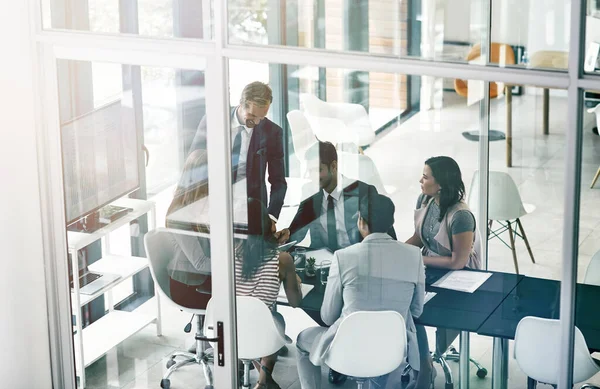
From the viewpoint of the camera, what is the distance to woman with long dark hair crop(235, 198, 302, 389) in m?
3.77

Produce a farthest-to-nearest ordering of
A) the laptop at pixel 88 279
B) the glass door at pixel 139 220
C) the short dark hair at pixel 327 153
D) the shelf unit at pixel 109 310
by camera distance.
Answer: the laptop at pixel 88 279 < the shelf unit at pixel 109 310 < the glass door at pixel 139 220 < the short dark hair at pixel 327 153

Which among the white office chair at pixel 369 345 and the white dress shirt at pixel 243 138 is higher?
the white dress shirt at pixel 243 138

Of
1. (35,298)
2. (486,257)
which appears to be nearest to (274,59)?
(486,257)

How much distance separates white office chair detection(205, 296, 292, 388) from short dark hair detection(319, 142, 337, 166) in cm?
75

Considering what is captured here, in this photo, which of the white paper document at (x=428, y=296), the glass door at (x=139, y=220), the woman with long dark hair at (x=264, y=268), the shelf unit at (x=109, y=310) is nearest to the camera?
the white paper document at (x=428, y=296)

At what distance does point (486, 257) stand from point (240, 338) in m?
1.26

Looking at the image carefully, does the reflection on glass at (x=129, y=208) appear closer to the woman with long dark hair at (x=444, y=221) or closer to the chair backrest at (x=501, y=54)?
the woman with long dark hair at (x=444, y=221)

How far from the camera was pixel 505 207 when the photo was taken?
3.25m

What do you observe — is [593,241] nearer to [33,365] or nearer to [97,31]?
[97,31]

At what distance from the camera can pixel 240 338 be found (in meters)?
3.93

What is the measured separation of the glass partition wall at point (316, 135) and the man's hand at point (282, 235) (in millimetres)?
29

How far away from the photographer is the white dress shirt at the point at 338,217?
3.56 metres

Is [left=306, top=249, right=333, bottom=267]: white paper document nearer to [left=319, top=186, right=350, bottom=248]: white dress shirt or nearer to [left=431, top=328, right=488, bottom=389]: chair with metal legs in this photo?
[left=319, top=186, right=350, bottom=248]: white dress shirt

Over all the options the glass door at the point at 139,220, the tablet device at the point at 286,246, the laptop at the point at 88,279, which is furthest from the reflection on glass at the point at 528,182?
the laptop at the point at 88,279
